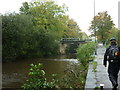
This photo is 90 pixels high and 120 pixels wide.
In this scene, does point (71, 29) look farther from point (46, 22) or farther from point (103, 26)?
point (46, 22)

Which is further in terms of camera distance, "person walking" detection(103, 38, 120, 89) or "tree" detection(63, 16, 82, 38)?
"tree" detection(63, 16, 82, 38)

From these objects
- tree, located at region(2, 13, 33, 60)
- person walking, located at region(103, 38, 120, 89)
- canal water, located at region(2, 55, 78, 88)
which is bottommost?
canal water, located at region(2, 55, 78, 88)

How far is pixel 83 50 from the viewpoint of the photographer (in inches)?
567

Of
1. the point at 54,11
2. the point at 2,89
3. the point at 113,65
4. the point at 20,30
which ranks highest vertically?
the point at 54,11

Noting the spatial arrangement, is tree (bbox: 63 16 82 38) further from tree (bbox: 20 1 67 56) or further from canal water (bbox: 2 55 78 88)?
canal water (bbox: 2 55 78 88)

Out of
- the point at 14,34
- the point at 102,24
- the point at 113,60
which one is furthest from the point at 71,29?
the point at 113,60

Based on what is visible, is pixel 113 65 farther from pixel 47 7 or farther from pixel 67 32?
pixel 67 32

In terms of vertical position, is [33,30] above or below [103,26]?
below

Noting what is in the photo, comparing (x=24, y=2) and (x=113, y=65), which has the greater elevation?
(x=24, y=2)

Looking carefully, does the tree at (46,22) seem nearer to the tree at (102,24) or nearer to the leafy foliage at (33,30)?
the leafy foliage at (33,30)

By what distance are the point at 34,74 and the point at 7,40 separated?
21.7m

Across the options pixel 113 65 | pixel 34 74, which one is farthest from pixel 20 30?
pixel 113 65

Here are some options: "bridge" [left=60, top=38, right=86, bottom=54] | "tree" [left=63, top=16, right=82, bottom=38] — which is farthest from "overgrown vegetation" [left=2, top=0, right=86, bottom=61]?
"tree" [left=63, top=16, right=82, bottom=38]

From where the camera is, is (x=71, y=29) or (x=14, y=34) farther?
(x=71, y=29)
